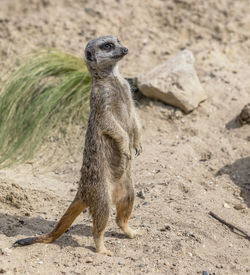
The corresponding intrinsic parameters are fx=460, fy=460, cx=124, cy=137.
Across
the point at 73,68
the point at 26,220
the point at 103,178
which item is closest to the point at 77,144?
the point at 73,68

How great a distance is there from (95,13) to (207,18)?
1366 mm

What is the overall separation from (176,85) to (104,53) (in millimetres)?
1645

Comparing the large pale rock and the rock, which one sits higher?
the large pale rock

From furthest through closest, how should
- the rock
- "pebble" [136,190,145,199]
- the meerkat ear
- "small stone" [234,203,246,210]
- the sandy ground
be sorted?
the rock < "pebble" [136,190,145,199] < "small stone" [234,203,246,210] < the meerkat ear < the sandy ground

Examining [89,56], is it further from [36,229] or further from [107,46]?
Result: [36,229]

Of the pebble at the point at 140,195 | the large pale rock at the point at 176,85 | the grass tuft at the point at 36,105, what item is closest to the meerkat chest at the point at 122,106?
the pebble at the point at 140,195

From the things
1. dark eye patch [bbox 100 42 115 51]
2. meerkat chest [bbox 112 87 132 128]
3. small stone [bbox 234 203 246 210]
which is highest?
dark eye patch [bbox 100 42 115 51]

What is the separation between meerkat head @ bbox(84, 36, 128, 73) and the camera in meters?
2.76

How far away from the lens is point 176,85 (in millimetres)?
4309

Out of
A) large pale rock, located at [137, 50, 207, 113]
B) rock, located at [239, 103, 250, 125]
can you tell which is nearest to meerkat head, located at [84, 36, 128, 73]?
large pale rock, located at [137, 50, 207, 113]

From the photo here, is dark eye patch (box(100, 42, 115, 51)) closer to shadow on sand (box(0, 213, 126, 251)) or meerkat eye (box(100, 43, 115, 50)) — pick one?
meerkat eye (box(100, 43, 115, 50))

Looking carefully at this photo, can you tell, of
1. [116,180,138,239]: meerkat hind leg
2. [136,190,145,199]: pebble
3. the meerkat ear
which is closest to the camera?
the meerkat ear

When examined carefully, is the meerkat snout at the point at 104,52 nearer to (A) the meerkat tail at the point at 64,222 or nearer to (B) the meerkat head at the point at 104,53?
(B) the meerkat head at the point at 104,53

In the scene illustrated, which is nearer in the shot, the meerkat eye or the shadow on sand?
the meerkat eye
